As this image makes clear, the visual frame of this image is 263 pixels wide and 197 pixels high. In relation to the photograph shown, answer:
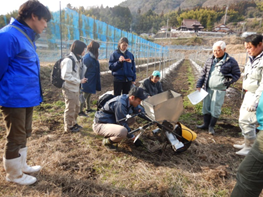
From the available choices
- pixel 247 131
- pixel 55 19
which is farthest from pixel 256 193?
pixel 55 19

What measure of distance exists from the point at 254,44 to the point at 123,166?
2.61m

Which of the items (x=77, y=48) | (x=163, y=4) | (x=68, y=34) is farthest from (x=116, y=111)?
(x=163, y=4)

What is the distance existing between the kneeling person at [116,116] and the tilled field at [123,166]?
1.07 feet

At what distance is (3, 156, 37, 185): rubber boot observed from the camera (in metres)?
1.75

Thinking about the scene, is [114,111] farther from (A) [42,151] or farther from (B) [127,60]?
(B) [127,60]

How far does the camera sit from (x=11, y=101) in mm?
1562

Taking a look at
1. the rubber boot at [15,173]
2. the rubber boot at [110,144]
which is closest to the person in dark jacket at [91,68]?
the rubber boot at [110,144]

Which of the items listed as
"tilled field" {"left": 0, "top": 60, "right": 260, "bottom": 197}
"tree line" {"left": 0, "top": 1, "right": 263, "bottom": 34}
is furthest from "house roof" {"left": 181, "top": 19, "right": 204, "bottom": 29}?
"tilled field" {"left": 0, "top": 60, "right": 260, "bottom": 197}

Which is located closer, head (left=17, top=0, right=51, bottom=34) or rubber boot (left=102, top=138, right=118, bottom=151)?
head (left=17, top=0, right=51, bottom=34)

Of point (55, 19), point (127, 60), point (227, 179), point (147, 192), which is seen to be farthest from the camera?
point (55, 19)

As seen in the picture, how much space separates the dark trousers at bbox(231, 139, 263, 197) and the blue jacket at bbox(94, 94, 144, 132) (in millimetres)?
1529

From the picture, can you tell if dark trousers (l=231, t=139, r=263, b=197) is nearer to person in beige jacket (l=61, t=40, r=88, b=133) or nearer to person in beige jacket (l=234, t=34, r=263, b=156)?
person in beige jacket (l=234, t=34, r=263, b=156)

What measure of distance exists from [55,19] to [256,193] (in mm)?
11657

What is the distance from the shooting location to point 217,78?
3.30 m
